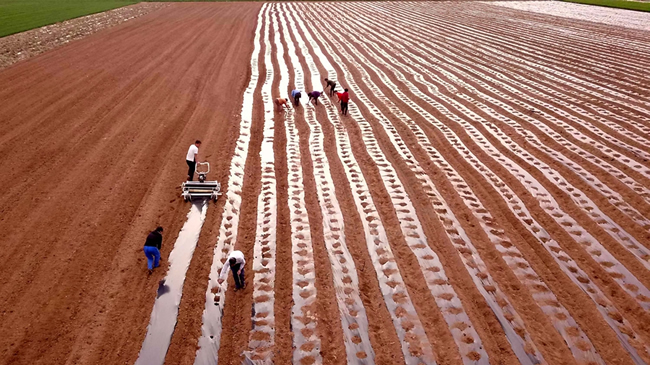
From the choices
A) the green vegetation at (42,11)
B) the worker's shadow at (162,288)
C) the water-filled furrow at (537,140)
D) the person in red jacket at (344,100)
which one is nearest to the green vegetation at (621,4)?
the water-filled furrow at (537,140)

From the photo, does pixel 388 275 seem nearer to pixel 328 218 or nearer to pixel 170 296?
pixel 328 218

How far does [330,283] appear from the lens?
705 cm

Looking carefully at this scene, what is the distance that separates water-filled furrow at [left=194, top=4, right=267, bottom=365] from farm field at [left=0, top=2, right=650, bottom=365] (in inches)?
1.4

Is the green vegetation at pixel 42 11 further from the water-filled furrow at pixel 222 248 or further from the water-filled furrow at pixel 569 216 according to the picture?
the water-filled furrow at pixel 569 216

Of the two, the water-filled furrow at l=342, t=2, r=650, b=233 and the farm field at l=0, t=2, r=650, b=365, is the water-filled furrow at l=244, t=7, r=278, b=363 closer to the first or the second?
the farm field at l=0, t=2, r=650, b=365

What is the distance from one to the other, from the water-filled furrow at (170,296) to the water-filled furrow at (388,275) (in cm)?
351

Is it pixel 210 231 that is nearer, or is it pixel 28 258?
pixel 28 258

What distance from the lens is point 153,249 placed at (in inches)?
274

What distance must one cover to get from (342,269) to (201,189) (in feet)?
13.4

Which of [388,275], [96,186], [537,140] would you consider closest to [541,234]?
[388,275]

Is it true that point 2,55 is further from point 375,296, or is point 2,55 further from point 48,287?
point 375,296

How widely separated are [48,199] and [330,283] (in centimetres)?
695

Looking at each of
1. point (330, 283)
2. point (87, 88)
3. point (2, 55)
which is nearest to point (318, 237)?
point (330, 283)

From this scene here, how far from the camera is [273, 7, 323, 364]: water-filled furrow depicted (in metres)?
5.91
